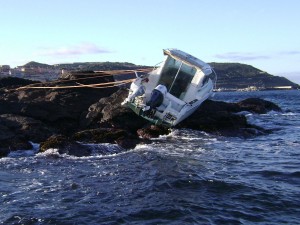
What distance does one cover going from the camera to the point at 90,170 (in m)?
15.5

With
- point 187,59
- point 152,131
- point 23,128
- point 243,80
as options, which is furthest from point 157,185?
point 243,80

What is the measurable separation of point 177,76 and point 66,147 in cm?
1161

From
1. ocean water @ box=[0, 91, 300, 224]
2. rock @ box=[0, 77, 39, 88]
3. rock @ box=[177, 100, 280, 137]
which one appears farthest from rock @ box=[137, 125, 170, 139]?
rock @ box=[0, 77, 39, 88]

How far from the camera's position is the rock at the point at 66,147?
18.5 meters

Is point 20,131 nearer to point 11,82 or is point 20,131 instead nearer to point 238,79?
point 11,82

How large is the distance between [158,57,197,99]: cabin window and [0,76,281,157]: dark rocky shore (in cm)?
212

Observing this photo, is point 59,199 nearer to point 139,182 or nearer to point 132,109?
point 139,182

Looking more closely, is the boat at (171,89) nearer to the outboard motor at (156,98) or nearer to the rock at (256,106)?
the outboard motor at (156,98)

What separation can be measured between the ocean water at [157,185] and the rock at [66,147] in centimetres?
37

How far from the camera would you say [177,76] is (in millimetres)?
28031

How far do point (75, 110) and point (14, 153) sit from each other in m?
7.46

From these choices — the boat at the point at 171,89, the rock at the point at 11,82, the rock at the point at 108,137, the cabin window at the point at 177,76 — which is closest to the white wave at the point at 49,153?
the rock at the point at 108,137

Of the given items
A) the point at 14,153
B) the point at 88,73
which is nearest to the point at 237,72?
the point at 88,73

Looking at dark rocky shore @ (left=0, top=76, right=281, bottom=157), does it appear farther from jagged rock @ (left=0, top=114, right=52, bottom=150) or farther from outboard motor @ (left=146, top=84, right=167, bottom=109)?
outboard motor @ (left=146, top=84, right=167, bottom=109)
